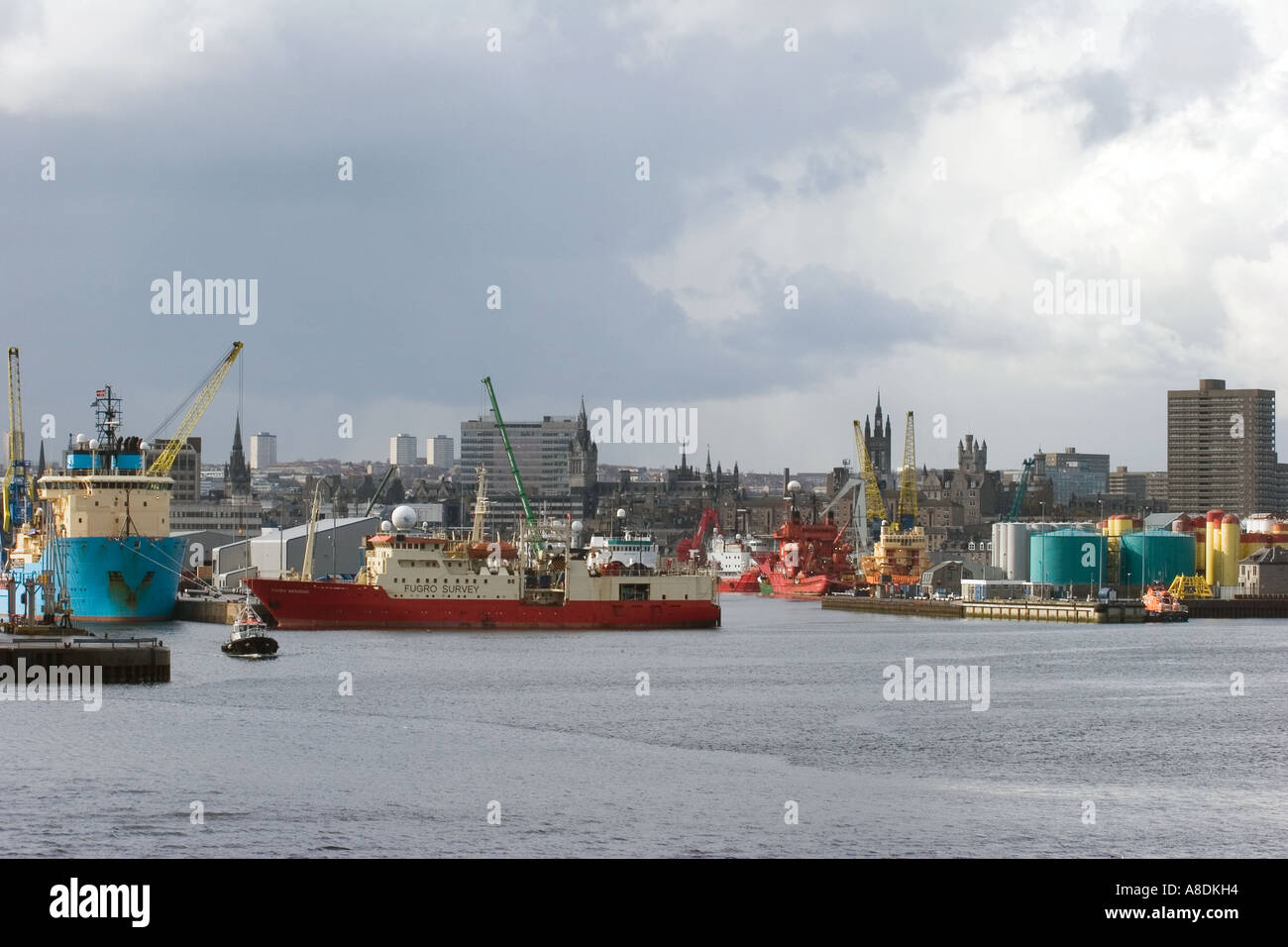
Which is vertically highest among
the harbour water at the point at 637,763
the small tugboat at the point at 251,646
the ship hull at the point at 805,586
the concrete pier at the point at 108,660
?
the concrete pier at the point at 108,660

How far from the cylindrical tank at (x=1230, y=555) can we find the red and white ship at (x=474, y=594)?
7110cm

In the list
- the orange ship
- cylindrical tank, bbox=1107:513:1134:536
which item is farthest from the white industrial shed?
cylindrical tank, bbox=1107:513:1134:536

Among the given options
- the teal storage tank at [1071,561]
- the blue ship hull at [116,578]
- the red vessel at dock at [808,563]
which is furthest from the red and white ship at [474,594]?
the red vessel at dock at [808,563]

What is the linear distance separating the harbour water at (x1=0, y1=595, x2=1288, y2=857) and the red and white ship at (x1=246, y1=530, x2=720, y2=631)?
18.1 m

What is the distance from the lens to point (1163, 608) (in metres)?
119

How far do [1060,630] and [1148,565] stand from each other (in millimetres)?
43224

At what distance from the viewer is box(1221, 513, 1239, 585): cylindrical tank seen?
147625 mm

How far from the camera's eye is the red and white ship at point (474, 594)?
287 feet

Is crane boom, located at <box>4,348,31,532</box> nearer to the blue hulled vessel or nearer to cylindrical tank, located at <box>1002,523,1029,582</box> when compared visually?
the blue hulled vessel

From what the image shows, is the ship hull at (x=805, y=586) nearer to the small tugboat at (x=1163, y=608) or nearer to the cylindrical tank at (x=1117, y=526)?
the cylindrical tank at (x=1117, y=526)

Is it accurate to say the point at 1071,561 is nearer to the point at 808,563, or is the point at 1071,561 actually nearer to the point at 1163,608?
the point at 1163,608

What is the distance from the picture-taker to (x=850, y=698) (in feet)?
179
